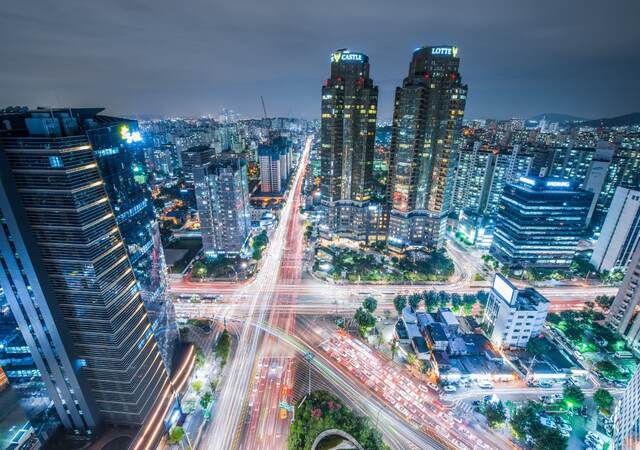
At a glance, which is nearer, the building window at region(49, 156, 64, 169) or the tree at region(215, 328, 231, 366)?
the building window at region(49, 156, 64, 169)

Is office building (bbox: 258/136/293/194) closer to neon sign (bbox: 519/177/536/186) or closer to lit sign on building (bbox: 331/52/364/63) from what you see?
lit sign on building (bbox: 331/52/364/63)

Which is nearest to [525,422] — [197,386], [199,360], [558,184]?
[197,386]

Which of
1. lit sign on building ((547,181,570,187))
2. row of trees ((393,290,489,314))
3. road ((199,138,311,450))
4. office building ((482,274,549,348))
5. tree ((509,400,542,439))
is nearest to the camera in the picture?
tree ((509,400,542,439))

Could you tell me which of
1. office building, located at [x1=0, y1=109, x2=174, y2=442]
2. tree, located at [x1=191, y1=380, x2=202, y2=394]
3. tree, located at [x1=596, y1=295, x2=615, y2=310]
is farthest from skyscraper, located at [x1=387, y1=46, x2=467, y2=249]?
office building, located at [x1=0, y1=109, x2=174, y2=442]

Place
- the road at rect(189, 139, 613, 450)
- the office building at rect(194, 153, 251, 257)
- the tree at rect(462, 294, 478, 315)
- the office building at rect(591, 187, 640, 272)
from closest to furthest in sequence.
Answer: the road at rect(189, 139, 613, 450) < the tree at rect(462, 294, 478, 315) < the office building at rect(591, 187, 640, 272) < the office building at rect(194, 153, 251, 257)

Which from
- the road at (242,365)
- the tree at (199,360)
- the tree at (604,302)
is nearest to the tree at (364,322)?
the road at (242,365)

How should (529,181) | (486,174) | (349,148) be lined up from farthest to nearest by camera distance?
1. (486,174)
2. (349,148)
3. (529,181)

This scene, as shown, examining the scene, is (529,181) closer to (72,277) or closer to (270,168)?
(72,277)

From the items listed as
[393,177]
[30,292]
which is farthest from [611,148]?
[30,292]
